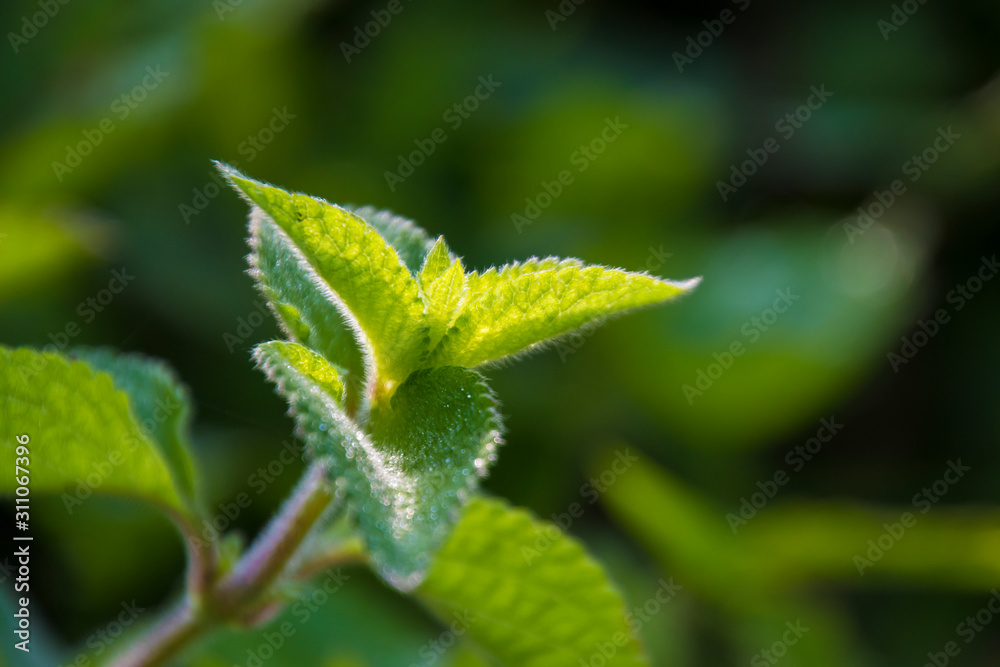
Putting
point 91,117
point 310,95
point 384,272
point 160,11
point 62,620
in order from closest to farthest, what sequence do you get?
point 384,272, point 62,620, point 91,117, point 160,11, point 310,95

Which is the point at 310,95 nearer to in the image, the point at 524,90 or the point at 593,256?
the point at 524,90

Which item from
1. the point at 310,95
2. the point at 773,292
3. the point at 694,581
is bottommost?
the point at 694,581

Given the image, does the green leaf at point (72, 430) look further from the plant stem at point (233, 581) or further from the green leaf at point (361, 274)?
the green leaf at point (361, 274)

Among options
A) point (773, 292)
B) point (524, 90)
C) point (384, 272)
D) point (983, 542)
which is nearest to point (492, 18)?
point (524, 90)

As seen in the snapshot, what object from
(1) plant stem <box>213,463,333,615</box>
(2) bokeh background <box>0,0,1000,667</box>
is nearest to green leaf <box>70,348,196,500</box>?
(1) plant stem <box>213,463,333,615</box>

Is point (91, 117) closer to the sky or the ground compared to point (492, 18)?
closer to the ground

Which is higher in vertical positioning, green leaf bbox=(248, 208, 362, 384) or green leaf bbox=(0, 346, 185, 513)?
green leaf bbox=(248, 208, 362, 384)

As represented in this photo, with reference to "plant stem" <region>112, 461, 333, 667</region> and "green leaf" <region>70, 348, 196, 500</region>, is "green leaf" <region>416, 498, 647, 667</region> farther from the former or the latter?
"green leaf" <region>70, 348, 196, 500</region>
